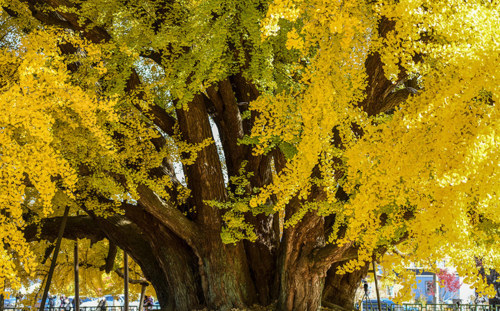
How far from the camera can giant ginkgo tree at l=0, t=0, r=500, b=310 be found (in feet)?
13.6

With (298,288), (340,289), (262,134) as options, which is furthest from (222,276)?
(262,134)

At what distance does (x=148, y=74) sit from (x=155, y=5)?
1433mm

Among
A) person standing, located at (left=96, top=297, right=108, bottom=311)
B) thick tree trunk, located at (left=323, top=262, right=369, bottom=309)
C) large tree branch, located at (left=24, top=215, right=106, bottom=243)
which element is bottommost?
person standing, located at (left=96, top=297, right=108, bottom=311)

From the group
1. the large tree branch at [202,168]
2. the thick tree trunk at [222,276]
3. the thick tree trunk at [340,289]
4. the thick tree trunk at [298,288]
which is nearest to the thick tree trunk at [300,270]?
the thick tree trunk at [298,288]

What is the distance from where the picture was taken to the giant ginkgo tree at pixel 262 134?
4.14 metres

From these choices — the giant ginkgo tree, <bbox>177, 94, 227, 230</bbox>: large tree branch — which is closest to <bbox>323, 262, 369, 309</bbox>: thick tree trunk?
the giant ginkgo tree

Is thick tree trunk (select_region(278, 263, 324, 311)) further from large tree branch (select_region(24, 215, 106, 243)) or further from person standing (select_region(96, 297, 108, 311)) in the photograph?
person standing (select_region(96, 297, 108, 311))

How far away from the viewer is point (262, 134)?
5.04 metres

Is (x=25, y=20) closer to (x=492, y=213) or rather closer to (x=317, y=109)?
(x=317, y=109)

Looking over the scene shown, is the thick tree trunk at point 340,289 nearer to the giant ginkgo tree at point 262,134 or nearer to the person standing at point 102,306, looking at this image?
the giant ginkgo tree at point 262,134

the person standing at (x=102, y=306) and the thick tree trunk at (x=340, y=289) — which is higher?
the thick tree trunk at (x=340, y=289)

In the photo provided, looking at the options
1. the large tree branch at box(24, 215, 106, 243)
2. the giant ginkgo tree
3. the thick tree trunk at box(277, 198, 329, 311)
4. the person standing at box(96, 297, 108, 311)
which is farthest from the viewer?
the person standing at box(96, 297, 108, 311)

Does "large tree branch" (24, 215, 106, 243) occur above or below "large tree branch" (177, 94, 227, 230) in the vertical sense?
below

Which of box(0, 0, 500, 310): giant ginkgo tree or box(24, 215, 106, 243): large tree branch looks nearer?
box(0, 0, 500, 310): giant ginkgo tree
